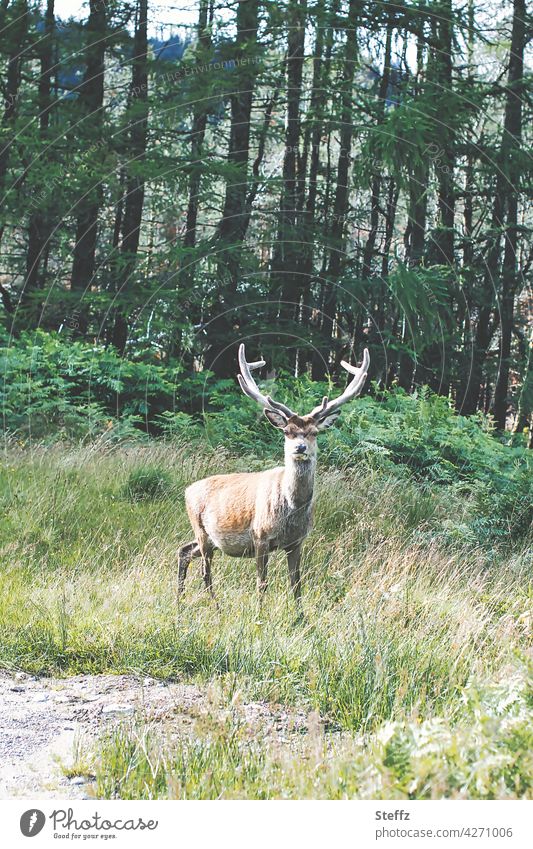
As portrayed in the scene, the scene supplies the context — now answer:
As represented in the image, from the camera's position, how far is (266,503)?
22.3 feet

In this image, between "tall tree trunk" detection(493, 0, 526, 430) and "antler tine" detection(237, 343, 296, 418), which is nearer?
"antler tine" detection(237, 343, 296, 418)

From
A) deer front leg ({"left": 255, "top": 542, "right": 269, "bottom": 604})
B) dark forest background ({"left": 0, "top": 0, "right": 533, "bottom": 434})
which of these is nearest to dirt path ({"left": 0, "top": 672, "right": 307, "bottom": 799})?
deer front leg ({"left": 255, "top": 542, "right": 269, "bottom": 604})

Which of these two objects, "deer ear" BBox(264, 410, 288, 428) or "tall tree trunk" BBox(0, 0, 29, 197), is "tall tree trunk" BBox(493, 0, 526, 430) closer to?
"tall tree trunk" BBox(0, 0, 29, 197)

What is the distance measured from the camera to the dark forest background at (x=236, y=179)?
15.3 metres

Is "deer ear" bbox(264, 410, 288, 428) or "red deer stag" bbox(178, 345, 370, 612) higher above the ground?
"deer ear" bbox(264, 410, 288, 428)

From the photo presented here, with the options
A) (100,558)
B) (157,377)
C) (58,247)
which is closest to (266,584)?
(100,558)

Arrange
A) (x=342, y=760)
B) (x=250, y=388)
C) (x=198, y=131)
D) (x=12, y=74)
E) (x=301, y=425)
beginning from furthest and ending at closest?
1. (x=12, y=74)
2. (x=198, y=131)
3. (x=250, y=388)
4. (x=301, y=425)
5. (x=342, y=760)

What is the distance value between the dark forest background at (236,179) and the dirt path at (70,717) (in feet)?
27.7

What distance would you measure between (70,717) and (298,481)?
2.35 meters

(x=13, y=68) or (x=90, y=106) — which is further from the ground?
(x=13, y=68)

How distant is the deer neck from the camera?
6.51m

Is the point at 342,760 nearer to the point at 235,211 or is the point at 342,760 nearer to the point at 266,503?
the point at 266,503

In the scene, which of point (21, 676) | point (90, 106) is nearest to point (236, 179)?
point (90, 106)

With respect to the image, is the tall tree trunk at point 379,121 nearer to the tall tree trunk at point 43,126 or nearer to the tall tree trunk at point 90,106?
the tall tree trunk at point 90,106
